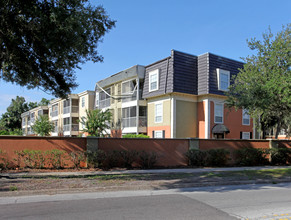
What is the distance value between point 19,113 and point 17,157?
217 feet

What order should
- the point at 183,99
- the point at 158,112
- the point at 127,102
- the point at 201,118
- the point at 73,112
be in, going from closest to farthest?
1. the point at 183,99
2. the point at 201,118
3. the point at 158,112
4. the point at 127,102
5. the point at 73,112

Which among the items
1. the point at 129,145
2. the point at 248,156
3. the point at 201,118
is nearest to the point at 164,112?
the point at 201,118

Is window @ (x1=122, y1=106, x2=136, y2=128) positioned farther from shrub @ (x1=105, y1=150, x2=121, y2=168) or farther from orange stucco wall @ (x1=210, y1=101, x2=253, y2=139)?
shrub @ (x1=105, y1=150, x2=121, y2=168)

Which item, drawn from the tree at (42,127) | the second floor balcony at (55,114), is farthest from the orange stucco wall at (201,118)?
the second floor balcony at (55,114)

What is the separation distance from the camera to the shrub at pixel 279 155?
19.0m

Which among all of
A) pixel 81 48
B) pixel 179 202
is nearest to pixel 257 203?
pixel 179 202

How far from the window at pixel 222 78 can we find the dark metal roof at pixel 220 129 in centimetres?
338

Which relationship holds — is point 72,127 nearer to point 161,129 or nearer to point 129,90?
point 129,90

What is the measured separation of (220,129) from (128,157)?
1201cm

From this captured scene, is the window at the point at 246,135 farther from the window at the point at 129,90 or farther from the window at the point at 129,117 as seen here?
the window at the point at 129,90

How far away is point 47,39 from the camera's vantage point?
11.4 meters

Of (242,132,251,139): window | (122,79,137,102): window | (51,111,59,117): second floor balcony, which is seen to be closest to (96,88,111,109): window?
(122,79,137,102): window

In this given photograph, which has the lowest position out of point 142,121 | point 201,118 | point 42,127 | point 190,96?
point 42,127

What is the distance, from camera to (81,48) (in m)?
11.8
